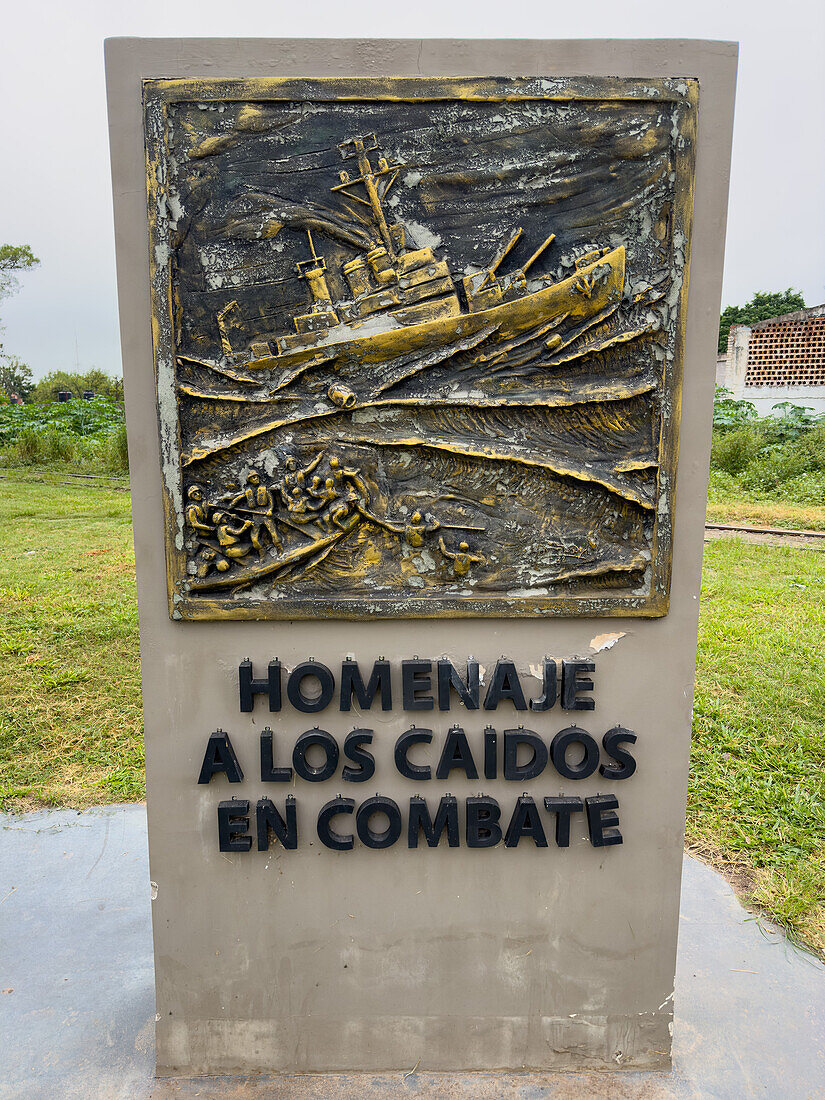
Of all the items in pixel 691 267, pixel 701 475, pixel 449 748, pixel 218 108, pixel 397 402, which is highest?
pixel 218 108

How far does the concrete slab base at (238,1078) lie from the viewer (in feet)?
7.48

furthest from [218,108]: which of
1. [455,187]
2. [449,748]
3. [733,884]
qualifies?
[733,884]

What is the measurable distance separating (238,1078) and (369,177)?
2.69 m

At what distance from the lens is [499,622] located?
7.33 ft

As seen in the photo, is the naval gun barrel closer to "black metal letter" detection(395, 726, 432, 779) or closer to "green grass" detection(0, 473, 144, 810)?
"black metal letter" detection(395, 726, 432, 779)

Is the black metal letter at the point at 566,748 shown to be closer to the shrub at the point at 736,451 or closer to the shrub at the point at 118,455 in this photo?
the shrub at the point at 736,451

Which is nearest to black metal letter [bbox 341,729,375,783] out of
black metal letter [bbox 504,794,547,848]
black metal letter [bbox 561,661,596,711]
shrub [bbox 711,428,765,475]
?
black metal letter [bbox 504,794,547,848]

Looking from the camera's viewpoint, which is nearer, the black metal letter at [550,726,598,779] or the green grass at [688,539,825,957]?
the black metal letter at [550,726,598,779]

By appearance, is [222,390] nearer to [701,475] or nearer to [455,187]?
[455,187]

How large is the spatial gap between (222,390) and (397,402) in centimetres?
48

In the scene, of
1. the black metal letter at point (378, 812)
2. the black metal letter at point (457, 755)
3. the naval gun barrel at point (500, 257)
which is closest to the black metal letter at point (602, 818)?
the black metal letter at point (457, 755)

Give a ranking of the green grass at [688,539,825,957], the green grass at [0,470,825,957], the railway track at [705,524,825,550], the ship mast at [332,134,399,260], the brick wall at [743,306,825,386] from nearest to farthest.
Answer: the ship mast at [332,134,399,260] → the green grass at [688,539,825,957] → the green grass at [0,470,825,957] → the railway track at [705,524,825,550] → the brick wall at [743,306,825,386]

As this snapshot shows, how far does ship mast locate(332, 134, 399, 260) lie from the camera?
1997mm

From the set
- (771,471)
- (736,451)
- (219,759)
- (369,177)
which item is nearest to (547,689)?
(219,759)
